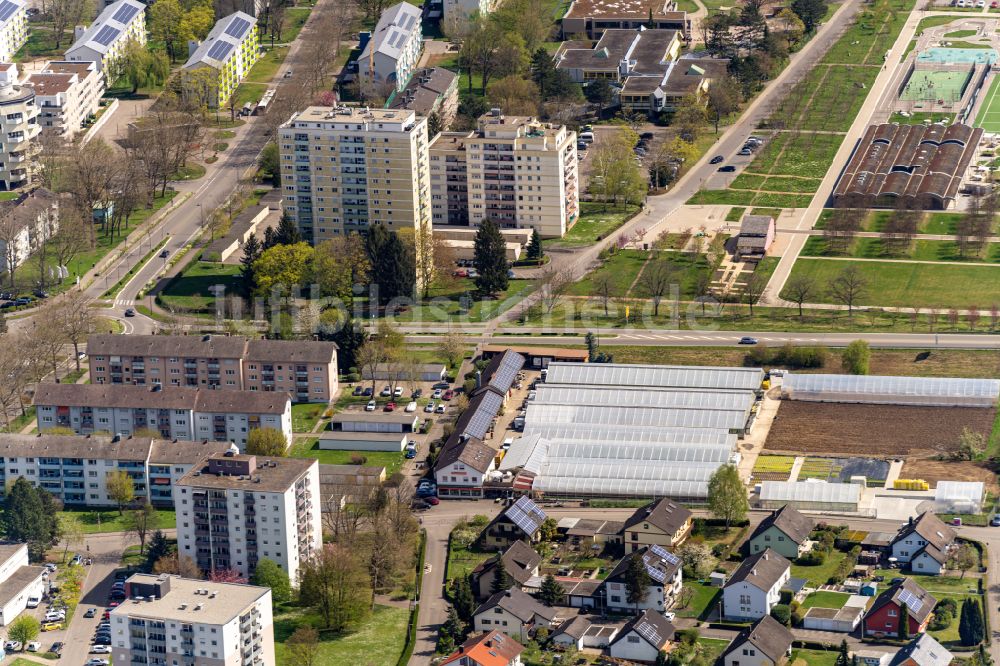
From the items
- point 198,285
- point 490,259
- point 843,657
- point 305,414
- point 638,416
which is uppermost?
Result: point 490,259

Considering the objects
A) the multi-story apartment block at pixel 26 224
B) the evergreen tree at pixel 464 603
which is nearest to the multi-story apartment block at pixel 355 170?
the multi-story apartment block at pixel 26 224

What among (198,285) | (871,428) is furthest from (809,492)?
(198,285)

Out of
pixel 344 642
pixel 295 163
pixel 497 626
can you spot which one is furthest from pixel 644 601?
pixel 295 163

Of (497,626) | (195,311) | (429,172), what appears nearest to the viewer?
(497,626)

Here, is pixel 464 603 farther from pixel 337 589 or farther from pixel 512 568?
pixel 337 589

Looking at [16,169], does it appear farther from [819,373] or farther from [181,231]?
[819,373]

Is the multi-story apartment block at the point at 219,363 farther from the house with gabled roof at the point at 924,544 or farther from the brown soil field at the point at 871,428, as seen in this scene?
the house with gabled roof at the point at 924,544

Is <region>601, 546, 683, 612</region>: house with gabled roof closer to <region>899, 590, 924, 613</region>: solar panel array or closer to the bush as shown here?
the bush
